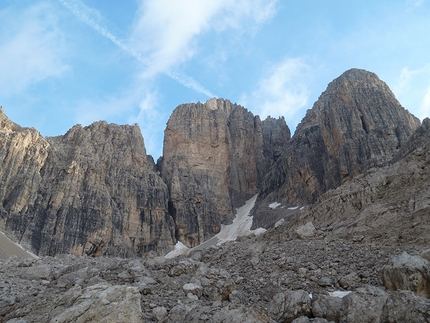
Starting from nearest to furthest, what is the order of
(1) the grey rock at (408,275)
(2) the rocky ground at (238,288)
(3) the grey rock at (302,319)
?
(2) the rocky ground at (238,288), (3) the grey rock at (302,319), (1) the grey rock at (408,275)

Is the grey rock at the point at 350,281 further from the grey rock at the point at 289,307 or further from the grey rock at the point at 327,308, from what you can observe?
the grey rock at the point at 289,307

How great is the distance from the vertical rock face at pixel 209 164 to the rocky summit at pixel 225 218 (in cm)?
35

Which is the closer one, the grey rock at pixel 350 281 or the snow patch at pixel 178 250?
the grey rock at pixel 350 281

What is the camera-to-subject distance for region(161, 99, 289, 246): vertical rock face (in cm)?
7406

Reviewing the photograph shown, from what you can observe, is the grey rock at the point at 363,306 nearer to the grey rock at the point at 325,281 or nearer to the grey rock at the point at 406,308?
the grey rock at the point at 406,308

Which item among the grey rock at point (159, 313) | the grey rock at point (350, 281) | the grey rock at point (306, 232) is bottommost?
the grey rock at point (159, 313)

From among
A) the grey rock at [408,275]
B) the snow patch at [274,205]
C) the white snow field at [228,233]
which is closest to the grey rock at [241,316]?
the grey rock at [408,275]

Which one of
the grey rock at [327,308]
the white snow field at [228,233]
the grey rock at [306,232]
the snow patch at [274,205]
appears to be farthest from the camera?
the snow patch at [274,205]

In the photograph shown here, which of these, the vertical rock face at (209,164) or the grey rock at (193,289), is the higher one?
the vertical rock face at (209,164)

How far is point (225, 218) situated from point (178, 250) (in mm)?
17288

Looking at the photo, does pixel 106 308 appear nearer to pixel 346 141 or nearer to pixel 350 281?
pixel 350 281

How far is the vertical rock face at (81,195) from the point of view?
173 feet

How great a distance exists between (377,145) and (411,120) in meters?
11.0

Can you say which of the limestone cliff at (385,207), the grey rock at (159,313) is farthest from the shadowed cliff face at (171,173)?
the grey rock at (159,313)
